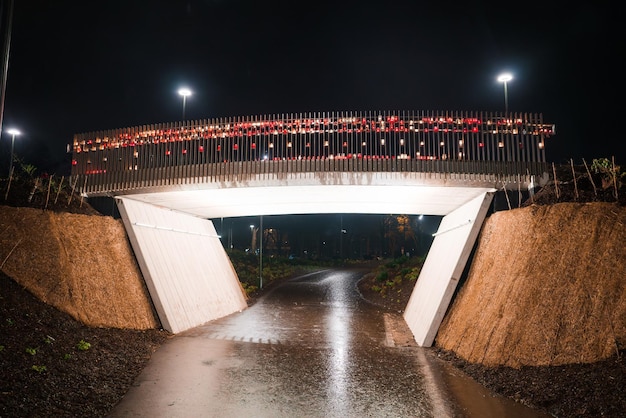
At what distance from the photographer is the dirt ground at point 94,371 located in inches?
234

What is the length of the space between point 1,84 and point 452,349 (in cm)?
1229

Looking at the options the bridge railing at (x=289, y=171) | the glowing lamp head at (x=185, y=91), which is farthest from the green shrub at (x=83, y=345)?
the glowing lamp head at (x=185, y=91)

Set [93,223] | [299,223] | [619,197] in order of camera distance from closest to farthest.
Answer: [619,197] → [93,223] → [299,223]

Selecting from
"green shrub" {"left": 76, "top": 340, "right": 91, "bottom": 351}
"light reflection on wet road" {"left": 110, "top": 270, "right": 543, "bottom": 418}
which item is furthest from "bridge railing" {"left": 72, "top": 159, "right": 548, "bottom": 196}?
"green shrub" {"left": 76, "top": 340, "right": 91, "bottom": 351}

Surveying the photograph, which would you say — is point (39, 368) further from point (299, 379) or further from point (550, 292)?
point (550, 292)

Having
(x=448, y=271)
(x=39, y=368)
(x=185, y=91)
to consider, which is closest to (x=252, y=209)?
(x=185, y=91)

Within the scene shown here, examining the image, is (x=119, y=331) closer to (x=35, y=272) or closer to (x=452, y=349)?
(x=35, y=272)

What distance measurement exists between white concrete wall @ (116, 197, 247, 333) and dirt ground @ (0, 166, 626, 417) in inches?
127

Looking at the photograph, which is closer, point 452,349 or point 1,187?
point 452,349

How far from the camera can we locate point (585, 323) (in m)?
7.13

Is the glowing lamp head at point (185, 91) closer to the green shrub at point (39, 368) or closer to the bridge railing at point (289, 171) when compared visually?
the bridge railing at point (289, 171)

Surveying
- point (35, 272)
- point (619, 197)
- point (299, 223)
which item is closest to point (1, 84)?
point (35, 272)

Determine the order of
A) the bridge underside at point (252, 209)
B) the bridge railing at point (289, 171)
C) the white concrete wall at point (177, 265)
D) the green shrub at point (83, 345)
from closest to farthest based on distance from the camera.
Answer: the green shrub at point (83, 345), the bridge railing at point (289, 171), the bridge underside at point (252, 209), the white concrete wall at point (177, 265)

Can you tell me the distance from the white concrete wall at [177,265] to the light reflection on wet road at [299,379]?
1.15 m
